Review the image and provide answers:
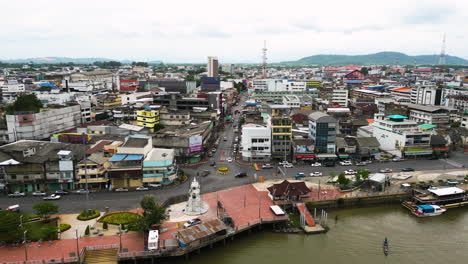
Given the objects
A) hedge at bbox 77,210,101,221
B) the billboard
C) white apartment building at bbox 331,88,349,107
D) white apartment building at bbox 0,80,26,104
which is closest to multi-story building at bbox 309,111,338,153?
the billboard

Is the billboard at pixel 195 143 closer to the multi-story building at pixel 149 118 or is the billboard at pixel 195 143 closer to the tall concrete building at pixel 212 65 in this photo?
the multi-story building at pixel 149 118

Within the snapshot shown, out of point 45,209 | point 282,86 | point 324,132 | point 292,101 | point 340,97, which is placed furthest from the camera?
point 282,86

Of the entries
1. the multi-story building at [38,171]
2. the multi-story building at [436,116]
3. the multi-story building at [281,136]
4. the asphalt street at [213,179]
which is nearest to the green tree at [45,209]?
the asphalt street at [213,179]

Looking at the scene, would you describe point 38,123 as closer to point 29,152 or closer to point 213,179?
point 29,152

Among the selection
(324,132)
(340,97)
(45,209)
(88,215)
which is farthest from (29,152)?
(340,97)

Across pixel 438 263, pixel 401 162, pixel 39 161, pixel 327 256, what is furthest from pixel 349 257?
pixel 39 161

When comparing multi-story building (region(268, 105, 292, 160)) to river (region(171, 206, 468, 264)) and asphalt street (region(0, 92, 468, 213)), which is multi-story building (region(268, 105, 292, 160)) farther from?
river (region(171, 206, 468, 264))

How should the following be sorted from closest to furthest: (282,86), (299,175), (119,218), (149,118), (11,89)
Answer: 1. (119,218)
2. (299,175)
3. (149,118)
4. (11,89)
5. (282,86)
